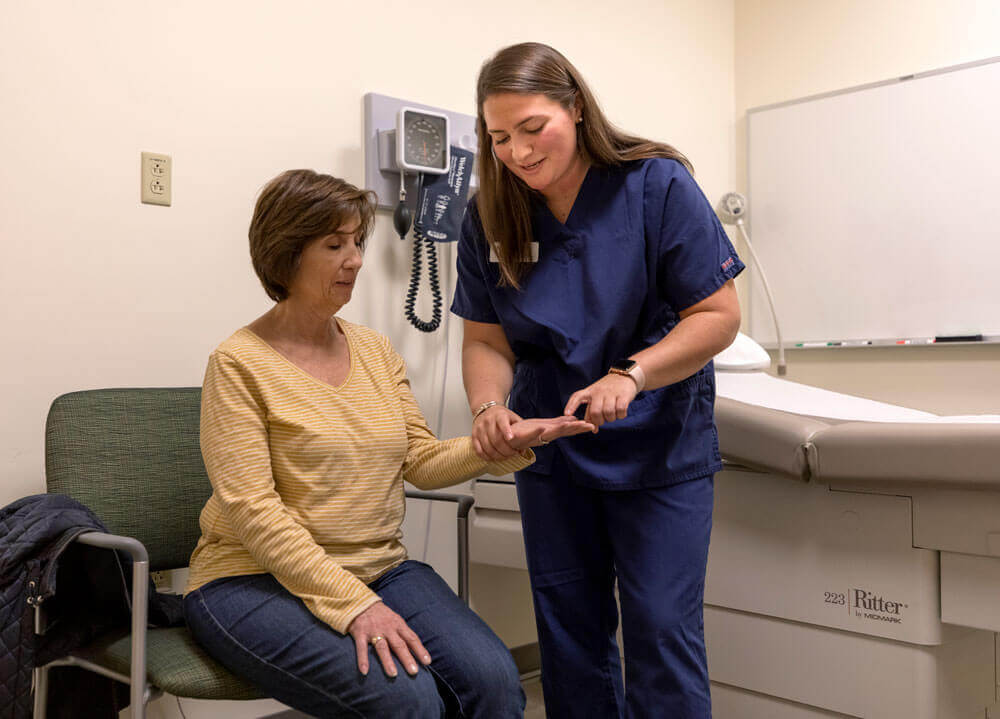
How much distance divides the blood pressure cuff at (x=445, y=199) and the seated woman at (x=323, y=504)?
0.62 meters

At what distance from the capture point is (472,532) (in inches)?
83.8

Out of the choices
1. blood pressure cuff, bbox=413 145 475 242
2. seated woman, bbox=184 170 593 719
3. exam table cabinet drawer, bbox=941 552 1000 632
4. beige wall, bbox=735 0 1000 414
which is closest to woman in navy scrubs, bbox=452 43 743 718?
seated woman, bbox=184 170 593 719

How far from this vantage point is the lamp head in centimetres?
283

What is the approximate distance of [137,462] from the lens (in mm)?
1532

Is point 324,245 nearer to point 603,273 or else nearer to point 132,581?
point 603,273

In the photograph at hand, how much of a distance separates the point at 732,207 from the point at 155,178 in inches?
70.0

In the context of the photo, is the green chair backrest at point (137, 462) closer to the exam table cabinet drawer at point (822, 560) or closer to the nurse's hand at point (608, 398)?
the nurse's hand at point (608, 398)

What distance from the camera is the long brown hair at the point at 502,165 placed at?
1283mm

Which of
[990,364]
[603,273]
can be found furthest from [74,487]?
[990,364]

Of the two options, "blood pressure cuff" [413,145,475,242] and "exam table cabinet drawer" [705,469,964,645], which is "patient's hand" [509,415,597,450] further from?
"blood pressure cuff" [413,145,475,242]

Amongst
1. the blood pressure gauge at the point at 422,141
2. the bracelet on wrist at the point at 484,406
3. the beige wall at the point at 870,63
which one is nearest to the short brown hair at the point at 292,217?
the bracelet on wrist at the point at 484,406

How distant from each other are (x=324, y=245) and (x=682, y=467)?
64cm

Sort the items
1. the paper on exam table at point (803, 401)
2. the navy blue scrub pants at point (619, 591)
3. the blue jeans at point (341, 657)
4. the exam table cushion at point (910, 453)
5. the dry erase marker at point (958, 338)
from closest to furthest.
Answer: the blue jeans at point (341, 657) < the navy blue scrub pants at point (619, 591) < the exam table cushion at point (910, 453) < the paper on exam table at point (803, 401) < the dry erase marker at point (958, 338)

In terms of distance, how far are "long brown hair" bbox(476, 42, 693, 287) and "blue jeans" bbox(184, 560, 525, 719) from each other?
0.52m
